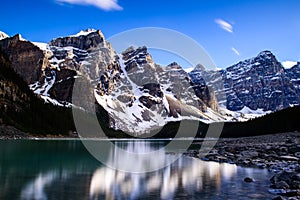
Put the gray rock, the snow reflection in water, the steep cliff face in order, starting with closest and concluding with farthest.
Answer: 1. the snow reflection in water
2. the gray rock
3. the steep cliff face

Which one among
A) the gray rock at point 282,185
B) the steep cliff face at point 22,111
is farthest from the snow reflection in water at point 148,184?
the steep cliff face at point 22,111

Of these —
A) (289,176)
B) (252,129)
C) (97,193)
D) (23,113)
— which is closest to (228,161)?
(289,176)

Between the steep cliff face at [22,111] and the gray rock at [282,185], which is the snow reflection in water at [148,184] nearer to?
the gray rock at [282,185]

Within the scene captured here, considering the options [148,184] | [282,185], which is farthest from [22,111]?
[282,185]

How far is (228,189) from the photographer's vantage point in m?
20.9

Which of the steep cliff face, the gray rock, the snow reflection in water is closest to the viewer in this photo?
the snow reflection in water

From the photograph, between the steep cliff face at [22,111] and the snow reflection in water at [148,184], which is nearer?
the snow reflection in water at [148,184]

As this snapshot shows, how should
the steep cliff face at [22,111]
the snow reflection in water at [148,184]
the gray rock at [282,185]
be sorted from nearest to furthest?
the snow reflection in water at [148,184]
the gray rock at [282,185]
the steep cliff face at [22,111]

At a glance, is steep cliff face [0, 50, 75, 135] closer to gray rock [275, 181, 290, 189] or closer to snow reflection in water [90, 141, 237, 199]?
snow reflection in water [90, 141, 237, 199]

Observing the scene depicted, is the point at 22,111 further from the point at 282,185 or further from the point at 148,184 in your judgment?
the point at 282,185

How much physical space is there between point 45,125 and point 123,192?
463ft

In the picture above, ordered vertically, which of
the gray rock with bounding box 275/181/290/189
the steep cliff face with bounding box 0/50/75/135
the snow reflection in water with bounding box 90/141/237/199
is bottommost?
the snow reflection in water with bounding box 90/141/237/199

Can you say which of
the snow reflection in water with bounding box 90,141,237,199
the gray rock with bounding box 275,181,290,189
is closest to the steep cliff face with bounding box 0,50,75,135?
the snow reflection in water with bounding box 90,141,237,199

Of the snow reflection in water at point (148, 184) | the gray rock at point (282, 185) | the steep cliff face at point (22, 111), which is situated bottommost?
the snow reflection in water at point (148, 184)
